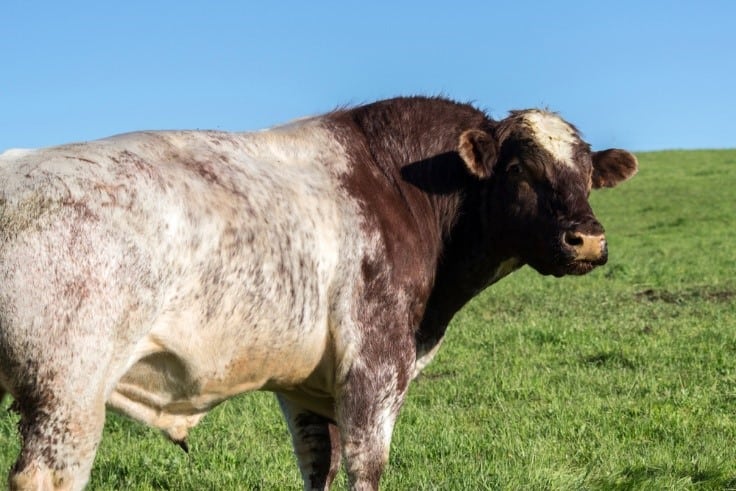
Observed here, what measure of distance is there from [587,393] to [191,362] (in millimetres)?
5390

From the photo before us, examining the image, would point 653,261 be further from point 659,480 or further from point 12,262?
point 12,262

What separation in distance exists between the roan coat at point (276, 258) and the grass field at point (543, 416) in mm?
1070

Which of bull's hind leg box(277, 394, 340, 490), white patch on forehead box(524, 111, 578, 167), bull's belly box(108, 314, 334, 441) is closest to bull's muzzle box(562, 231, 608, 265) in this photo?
white patch on forehead box(524, 111, 578, 167)

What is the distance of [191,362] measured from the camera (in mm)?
4738

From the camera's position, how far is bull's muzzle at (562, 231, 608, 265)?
5934 millimetres

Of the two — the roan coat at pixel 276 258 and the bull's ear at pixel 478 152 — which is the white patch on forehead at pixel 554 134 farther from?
the bull's ear at pixel 478 152

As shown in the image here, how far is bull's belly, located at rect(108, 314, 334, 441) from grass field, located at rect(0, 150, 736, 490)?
144 centimetres

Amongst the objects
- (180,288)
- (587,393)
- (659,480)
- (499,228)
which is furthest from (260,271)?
(587,393)

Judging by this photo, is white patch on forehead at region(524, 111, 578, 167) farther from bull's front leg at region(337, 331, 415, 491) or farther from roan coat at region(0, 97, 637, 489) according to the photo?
bull's front leg at region(337, 331, 415, 491)

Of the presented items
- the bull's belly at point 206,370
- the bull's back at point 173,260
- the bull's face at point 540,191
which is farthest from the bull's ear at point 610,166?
the bull's belly at point 206,370

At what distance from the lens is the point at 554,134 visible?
6.24 meters

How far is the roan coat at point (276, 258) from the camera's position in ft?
13.6

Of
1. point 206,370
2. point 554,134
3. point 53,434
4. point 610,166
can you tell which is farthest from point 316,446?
point 610,166

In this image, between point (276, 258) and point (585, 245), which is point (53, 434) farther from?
point (585, 245)
